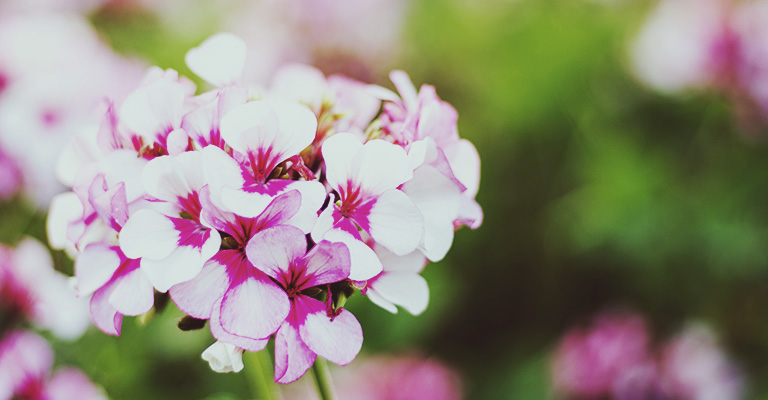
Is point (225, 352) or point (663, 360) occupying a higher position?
point (663, 360)

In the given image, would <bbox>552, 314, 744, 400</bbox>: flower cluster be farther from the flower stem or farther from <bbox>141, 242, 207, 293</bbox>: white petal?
<bbox>141, 242, 207, 293</bbox>: white petal

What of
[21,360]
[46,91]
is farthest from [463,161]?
[46,91]

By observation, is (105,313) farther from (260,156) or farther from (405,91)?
(405,91)

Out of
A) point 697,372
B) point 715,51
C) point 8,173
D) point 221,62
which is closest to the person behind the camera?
point 221,62

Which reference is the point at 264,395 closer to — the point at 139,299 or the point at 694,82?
the point at 139,299

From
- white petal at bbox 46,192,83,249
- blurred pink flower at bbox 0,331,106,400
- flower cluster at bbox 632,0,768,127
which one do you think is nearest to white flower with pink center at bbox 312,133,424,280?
white petal at bbox 46,192,83,249

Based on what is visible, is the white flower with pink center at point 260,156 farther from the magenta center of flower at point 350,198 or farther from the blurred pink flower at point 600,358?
the blurred pink flower at point 600,358

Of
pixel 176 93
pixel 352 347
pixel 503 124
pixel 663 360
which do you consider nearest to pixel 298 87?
pixel 176 93
